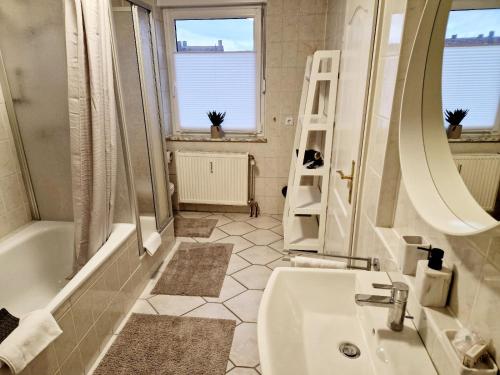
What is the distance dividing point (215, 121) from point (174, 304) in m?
1.86

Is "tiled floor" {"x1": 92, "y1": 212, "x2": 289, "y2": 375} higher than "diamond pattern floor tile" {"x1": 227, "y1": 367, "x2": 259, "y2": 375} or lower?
higher

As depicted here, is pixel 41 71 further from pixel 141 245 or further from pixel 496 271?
pixel 496 271

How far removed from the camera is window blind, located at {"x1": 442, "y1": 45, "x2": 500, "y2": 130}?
0.63 metres

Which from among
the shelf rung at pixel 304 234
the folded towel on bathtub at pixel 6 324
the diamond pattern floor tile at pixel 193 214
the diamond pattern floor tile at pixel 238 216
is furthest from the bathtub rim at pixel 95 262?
the diamond pattern floor tile at pixel 238 216

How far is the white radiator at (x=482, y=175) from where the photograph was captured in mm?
619

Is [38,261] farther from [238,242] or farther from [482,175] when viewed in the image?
[482,175]

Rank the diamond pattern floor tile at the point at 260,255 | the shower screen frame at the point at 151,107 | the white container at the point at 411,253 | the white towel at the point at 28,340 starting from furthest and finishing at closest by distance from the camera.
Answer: the diamond pattern floor tile at the point at 260,255
the shower screen frame at the point at 151,107
the white towel at the point at 28,340
the white container at the point at 411,253

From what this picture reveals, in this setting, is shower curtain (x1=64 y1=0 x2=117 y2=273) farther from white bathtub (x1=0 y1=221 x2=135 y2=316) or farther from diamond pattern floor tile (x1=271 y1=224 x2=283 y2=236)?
diamond pattern floor tile (x1=271 y1=224 x2=283 y2=236)

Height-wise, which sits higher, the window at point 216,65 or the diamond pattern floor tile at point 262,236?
the window at point 216,65

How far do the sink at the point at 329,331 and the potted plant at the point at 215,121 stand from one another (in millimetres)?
2372

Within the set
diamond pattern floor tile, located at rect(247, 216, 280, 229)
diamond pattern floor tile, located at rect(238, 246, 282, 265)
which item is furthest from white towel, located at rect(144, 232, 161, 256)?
diamond pattern floor tile, located at rect(247, 216, 280, 229)

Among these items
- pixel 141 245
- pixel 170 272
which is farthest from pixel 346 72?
pixel 170 272

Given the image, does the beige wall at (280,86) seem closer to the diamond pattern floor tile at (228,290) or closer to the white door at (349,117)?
the white door at (349,117)

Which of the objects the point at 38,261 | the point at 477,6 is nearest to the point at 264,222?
the point at 38,261
